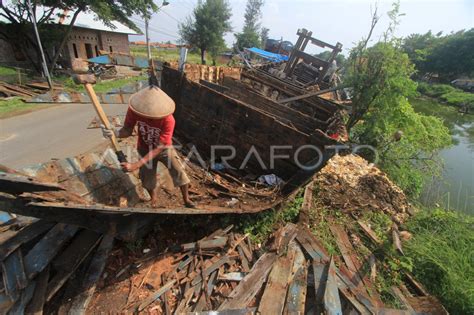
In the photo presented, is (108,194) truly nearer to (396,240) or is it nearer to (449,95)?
(396,240)

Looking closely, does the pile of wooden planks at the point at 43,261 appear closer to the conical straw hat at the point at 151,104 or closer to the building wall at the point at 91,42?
the conical straw hat at the point at 151,104

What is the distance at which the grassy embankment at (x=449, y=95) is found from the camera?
2318 cm

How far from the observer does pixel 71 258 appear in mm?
2766

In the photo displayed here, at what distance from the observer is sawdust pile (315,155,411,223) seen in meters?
5.33

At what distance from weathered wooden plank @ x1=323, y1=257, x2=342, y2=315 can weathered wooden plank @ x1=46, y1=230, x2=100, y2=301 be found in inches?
114

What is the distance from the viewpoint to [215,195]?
4051mm

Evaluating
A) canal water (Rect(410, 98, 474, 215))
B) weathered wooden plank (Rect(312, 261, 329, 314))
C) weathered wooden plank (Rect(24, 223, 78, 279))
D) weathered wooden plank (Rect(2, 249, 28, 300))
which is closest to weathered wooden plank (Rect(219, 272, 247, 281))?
weathered wooden plank (Rect(312, 261, 329, 314))

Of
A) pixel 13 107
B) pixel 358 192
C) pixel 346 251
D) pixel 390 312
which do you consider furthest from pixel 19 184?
pixel 13 107

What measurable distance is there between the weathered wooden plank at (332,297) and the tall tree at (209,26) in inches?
1068

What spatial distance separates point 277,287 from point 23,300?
274cm

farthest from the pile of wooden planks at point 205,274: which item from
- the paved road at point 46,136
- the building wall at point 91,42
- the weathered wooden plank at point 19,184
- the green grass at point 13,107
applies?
the building wall at point 91,42

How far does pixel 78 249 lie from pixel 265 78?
7.60 meters

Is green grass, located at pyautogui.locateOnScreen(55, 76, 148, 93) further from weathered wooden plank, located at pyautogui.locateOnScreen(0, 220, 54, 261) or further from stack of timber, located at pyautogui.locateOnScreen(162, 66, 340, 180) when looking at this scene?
weathered wooden plank, located at pyautogui.locateOnScreen(0, 220, 54, 261)

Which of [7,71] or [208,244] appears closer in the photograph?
[208,244]
